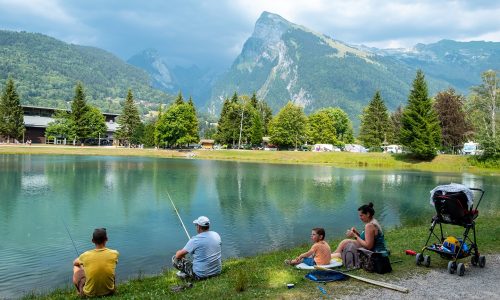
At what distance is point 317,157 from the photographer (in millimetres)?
82188

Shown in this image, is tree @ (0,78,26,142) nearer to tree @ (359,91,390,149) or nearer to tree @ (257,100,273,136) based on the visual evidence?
tree @ (257,100,273,136)

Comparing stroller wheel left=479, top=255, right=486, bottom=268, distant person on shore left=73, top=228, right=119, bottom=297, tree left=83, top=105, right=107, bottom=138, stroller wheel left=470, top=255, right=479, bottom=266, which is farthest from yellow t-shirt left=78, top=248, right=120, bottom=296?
tree left=83, top=105, right=107, bottom=138

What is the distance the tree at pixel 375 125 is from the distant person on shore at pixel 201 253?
88168 millimetres

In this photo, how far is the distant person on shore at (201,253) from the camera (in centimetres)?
980

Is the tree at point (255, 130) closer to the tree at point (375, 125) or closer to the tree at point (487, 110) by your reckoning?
the tree at point (375, 125)

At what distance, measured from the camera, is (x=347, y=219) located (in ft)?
76.1

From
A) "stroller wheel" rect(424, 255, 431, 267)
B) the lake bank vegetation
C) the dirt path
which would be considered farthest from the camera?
the lake bank vegetation

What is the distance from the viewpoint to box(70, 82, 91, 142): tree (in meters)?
101

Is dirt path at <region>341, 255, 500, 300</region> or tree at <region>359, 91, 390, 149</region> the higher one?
tree at <region>359, 91, 390, 149</region>

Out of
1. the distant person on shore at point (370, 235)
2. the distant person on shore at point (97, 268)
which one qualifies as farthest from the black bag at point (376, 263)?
the distant person on shore at point (97, 268)

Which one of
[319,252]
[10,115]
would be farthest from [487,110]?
[10,115]

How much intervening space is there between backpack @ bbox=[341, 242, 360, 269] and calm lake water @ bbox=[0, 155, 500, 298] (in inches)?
231

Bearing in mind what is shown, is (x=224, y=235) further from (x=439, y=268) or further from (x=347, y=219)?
(x=439, y=268)

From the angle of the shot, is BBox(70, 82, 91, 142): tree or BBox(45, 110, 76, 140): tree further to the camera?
BBox(70, 82, 91, 142): tree
